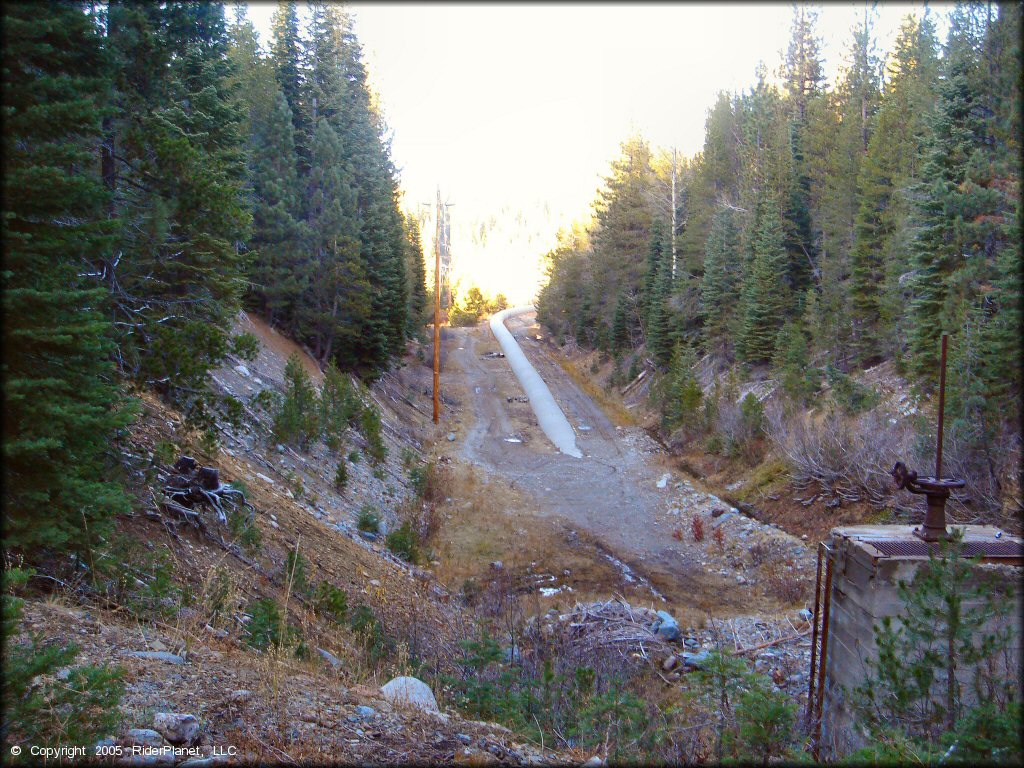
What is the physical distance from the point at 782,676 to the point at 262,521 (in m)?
7.17

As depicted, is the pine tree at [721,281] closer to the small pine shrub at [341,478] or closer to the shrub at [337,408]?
the shrub at [337,408]

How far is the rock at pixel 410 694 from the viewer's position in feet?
15.3

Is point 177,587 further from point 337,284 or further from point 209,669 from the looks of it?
point 337,284

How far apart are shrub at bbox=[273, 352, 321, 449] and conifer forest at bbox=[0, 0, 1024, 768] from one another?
0.61 feet

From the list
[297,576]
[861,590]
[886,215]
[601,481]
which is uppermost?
[886,215]

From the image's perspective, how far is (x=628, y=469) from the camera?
848 inches

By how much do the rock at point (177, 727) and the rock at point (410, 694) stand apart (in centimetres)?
133

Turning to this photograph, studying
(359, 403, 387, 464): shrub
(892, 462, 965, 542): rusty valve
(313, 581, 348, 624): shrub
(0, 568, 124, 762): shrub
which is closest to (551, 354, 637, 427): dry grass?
(359, 403, 387, 464): shrub

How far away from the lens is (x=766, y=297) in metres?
25.7

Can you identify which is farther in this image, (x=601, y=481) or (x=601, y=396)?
(x=601, y=396)

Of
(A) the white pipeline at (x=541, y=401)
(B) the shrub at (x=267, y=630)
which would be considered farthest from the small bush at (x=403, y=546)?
(A) the white pipeline at (x=541, y=401)

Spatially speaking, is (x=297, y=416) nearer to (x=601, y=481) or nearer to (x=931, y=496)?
(x=601, y=481)

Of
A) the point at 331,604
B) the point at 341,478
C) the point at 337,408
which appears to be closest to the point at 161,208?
the point at 331,604

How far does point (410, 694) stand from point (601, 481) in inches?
620
